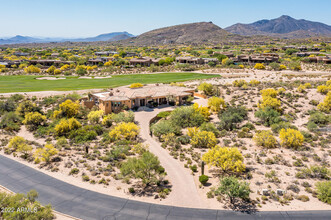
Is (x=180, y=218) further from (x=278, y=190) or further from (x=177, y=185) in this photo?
(x=278, y=190)

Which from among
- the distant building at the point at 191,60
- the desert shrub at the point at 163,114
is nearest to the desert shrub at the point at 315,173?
the desert shrub at the point at 163,114

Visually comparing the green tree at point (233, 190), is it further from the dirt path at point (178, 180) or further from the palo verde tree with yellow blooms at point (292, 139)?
the palo verde tree with yellow blooms at point (292, 139)

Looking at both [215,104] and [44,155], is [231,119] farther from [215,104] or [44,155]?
[44,155]

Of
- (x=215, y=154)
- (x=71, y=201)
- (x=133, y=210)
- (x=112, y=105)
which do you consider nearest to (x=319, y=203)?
(x=215, y=154)

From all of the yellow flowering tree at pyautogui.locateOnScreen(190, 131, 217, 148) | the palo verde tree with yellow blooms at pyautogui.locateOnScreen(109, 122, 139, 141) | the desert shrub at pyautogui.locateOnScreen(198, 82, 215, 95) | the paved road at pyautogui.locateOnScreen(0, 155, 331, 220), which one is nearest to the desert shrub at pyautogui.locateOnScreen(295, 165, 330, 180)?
the paved road at pyautogui.locateOnScreen(0, 155, 331, 220)

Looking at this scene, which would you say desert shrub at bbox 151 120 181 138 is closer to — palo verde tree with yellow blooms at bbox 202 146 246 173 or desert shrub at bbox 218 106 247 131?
desert shrub at bbox 218 106 247 131
